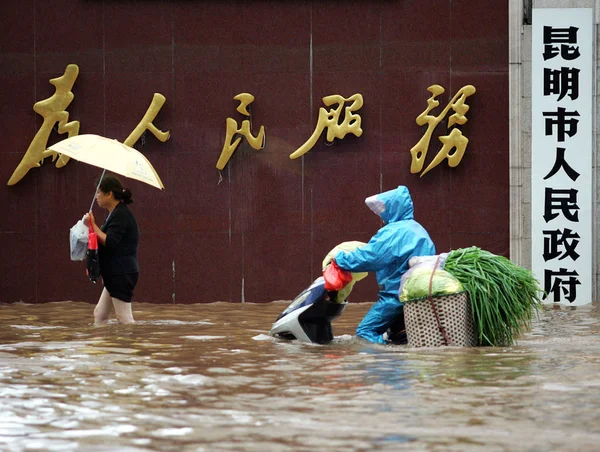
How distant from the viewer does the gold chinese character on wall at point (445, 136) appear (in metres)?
14.4

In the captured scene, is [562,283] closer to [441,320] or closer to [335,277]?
[441,320]

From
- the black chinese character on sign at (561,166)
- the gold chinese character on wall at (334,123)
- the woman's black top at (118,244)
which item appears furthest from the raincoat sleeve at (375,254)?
the black chinese character on sign at (561,166)

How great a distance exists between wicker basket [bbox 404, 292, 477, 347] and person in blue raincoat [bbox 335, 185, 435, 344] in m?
0.44

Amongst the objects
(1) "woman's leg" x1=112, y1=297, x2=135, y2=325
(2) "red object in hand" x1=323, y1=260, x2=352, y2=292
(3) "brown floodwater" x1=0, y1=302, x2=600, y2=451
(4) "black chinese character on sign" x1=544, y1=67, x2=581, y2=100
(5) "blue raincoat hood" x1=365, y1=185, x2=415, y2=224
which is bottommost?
(3) "brown floodwater" x1=0, y1=302, x2=600, y2=451

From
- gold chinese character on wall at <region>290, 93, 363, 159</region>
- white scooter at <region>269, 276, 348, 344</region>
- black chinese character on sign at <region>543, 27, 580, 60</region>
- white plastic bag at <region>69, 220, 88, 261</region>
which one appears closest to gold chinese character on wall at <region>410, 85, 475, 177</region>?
gold chinese character on wall at <region>290, 93, 363, 159</region>

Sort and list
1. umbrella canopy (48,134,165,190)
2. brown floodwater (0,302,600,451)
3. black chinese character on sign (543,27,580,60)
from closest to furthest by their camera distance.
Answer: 1. brown floodwater (0,302,600,451)
2. umbrella canopy (48,134,165,190)
3. black chinese character on sign (543,27,580,60)

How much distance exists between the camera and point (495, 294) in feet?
28.8

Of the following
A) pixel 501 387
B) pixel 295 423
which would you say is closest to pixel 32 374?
pixel 295 423

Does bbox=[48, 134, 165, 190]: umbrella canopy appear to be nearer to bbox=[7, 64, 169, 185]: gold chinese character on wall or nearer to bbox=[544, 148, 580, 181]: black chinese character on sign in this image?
bbox=[7, 64, 169, 185]: gold chinese character on wall

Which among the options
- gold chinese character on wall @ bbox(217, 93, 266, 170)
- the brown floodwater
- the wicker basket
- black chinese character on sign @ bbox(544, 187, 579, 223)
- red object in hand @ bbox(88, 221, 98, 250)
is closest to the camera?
the brown floodwater

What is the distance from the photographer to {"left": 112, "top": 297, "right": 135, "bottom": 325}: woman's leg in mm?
10289

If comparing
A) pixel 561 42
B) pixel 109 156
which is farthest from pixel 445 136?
pixel 109 156

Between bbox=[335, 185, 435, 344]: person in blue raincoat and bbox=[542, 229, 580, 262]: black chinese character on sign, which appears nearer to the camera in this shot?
bbox=[335, 185, 435, 344]: person in blue raincoat

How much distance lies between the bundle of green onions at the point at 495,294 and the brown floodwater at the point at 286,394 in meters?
0.18
